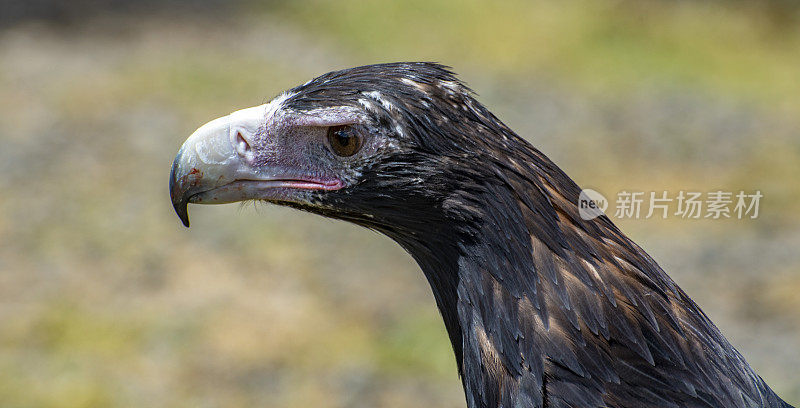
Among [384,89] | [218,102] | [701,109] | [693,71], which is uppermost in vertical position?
[693,71]

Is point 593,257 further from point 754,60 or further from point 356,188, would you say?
point 754,60

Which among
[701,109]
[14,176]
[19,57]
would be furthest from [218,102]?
[701,109]

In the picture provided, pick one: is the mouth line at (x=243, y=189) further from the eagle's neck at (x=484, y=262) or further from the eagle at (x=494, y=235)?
the eagle's neck at (x=484, y=262)

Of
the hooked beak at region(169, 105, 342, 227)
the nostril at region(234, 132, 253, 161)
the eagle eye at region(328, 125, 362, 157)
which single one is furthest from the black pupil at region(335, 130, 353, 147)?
the nostril at region(234, 132, 253, 161)

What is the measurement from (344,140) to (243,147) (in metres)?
0.33

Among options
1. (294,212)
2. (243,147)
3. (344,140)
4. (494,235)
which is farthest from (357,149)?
(294,212)

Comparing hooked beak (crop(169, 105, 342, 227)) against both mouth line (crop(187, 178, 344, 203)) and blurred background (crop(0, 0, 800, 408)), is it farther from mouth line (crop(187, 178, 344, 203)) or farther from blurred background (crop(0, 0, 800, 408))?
blurred background (crop(0, 0, 800, 408))

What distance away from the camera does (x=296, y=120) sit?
2.69m

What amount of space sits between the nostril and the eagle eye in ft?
0.84

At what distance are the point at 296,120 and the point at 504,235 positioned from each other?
0.73m

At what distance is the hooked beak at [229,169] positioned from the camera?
8.94 feet

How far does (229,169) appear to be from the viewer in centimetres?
274

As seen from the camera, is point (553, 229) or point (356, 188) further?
point (356, 188)

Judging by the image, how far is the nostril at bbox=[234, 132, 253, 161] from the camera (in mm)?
2721
